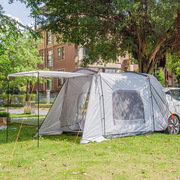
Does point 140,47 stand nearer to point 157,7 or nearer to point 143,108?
point 157,7

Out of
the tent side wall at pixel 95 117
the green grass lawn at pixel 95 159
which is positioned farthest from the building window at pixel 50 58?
the green grass lawn at pixel 95 159

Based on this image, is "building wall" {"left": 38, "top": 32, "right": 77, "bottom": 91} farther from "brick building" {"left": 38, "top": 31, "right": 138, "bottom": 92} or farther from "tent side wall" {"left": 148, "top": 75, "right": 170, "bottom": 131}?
"tent side wall" {"left": 148, "top": 75, "right": 170, "bottom": 131}

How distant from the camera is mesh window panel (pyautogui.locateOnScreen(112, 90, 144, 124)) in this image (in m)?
8.88

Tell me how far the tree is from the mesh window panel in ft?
12.1

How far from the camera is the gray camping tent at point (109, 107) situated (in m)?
8.38

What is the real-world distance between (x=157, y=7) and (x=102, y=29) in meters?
3.00

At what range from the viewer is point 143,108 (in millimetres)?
9398

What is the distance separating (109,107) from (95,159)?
292cm

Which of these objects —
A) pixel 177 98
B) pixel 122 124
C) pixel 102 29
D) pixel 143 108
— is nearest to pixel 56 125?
pixel 122 124

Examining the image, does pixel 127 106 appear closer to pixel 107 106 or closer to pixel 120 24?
pixel 107 106

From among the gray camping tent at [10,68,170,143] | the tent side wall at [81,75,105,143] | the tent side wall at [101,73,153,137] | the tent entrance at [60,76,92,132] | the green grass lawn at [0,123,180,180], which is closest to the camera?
the green grass lawn at [0,123,180,180]

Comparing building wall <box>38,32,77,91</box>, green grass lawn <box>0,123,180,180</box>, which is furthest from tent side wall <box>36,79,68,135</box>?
building wall <box>38,32,77,91</box>

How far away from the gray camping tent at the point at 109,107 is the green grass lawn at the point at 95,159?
596mm

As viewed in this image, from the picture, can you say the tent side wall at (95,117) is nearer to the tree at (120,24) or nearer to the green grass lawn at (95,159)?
the green grass lawn at (95,159)
